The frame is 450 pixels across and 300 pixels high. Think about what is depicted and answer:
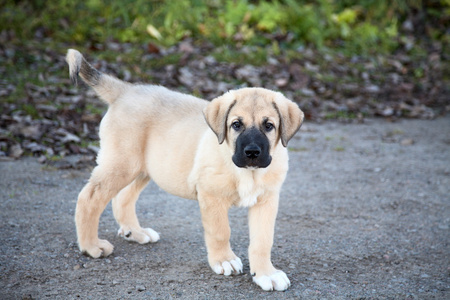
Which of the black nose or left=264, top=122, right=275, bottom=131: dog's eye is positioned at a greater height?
left=264, top=122, right=275, bottom=131: dog's eye

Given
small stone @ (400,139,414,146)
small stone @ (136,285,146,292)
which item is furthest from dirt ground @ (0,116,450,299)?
small stone @ (400,139,414,146)

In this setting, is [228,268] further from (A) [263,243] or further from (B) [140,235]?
(B) [140,235]

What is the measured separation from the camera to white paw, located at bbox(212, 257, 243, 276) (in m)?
3.53

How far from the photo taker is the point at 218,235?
3.51m

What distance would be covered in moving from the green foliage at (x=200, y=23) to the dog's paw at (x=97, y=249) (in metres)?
6.58

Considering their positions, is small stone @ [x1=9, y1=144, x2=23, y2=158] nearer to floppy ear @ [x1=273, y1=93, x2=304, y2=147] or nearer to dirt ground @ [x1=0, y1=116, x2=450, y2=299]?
dirt ground @ [x1=0, y1=116, x2=450, y2=299]

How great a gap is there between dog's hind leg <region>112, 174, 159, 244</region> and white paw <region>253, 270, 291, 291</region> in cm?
108

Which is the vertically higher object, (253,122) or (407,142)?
(253,122)

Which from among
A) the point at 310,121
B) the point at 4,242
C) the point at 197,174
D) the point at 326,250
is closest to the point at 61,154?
the point at 4,242


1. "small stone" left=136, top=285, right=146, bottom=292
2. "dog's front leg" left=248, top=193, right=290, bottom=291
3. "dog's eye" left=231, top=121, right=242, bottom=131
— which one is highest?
"dog's eye" left=231, top=121, right=242, bottom=131

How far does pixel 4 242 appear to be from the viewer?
387cm

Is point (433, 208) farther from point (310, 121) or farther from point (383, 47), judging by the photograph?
point (383, 47)

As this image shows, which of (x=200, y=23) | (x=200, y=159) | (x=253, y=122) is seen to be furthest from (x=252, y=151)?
(x=200, y=23)

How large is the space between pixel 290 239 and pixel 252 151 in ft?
4.25
